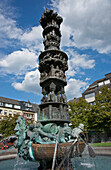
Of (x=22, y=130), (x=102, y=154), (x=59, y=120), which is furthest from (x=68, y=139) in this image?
(x=102, y=154)

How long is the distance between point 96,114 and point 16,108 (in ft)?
108

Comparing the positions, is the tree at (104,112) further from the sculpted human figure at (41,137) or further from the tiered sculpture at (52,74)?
the sculpted human figure at (41,137)

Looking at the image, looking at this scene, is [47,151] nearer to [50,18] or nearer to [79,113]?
[50,18]

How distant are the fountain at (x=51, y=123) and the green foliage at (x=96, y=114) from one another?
51.7 ft

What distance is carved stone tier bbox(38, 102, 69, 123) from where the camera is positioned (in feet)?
31.4

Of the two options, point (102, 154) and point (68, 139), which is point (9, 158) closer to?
point (68, 139)

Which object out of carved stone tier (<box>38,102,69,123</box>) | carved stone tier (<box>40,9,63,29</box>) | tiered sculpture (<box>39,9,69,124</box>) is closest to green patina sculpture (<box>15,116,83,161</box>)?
tiered sculpture (<box>39,9,69,124</box>)

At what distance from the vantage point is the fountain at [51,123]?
6.01 meters

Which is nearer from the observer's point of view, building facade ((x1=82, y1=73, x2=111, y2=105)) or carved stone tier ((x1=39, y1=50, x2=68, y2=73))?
carved stone tier ((x1=39, y1=50, x2=68, y2=73))

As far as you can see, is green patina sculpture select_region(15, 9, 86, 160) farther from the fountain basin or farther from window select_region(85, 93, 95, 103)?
window select_region(85, 93, 95, 103)

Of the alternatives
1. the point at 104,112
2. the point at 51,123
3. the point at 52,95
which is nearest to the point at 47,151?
the point at 51,123

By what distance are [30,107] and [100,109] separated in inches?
1414

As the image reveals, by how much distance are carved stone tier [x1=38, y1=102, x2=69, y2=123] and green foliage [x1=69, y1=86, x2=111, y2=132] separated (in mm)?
15597

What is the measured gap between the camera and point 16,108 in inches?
1913
